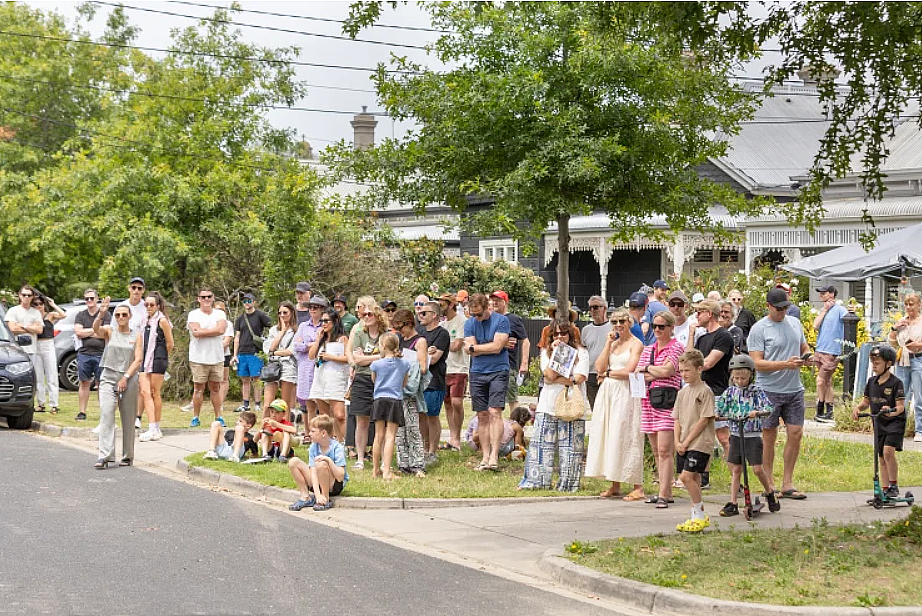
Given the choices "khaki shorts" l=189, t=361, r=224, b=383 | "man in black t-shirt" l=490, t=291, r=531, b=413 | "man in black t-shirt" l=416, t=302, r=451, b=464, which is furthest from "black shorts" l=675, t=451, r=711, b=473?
"khaki shorts" l=189, t=361, r=224, b=383

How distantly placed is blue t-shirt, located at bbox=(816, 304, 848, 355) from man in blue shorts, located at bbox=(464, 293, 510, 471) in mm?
7840

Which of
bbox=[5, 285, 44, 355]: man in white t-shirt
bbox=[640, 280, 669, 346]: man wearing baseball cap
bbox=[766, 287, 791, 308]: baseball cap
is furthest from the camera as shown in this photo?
bbox=[5, 285, 44, 355]: man in white t-shirt

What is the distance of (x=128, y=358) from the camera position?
14.5 m

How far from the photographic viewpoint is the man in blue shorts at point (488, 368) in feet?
44.0

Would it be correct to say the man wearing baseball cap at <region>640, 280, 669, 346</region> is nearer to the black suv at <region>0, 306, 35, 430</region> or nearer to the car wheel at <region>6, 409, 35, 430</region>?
the black suv at <region>0, 306, 35, 430</region>

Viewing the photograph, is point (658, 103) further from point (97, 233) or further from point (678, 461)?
point (97, 233)

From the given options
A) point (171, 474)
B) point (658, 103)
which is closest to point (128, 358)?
point (171, 474)

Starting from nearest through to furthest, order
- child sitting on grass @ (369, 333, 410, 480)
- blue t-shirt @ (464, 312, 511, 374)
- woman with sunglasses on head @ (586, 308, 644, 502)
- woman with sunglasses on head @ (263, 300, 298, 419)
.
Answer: woman with sunglasses on head @ (586, 308, 644, 502), child sitting on grass @ (369, 333, 410, 480), blue t-shirt @ (464, 312, 511, 374), woman with sunglasses on head @ (263, 300, 298, 419)

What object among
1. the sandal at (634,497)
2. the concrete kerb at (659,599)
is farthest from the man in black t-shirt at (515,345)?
the concrete kerb at (659,599)

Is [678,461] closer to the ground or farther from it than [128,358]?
closer to the ground

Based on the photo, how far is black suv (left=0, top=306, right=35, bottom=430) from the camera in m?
18.2

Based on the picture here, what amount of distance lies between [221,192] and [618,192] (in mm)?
16661

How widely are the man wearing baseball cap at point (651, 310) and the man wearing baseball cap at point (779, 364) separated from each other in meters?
1.72

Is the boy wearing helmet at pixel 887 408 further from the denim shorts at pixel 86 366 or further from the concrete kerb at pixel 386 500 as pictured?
the denim shorts at pixel 86 366
